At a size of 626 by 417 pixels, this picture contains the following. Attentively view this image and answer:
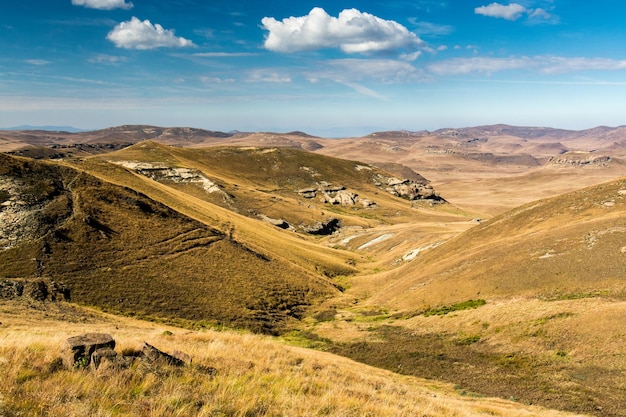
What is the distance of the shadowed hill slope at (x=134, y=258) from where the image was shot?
42969 mm

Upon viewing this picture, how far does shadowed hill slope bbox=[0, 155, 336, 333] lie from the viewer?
43.0m

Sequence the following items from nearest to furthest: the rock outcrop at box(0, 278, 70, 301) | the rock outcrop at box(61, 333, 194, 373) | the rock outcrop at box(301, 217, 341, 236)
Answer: the rock outcrop at box(61, 333, 194, 373)
the rock outcrop at box(0, 278, 70, 301)
the rock outcrop at box(301, 217, 341, 236)

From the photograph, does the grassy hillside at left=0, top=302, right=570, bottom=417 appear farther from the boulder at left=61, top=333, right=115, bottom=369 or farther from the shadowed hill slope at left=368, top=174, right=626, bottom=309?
the shadowed hill slope at left=368, top=174, right=626, bottom=309

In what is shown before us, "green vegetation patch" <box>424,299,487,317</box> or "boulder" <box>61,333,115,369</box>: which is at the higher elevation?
"boulder" <box>61,333,115,369</box>

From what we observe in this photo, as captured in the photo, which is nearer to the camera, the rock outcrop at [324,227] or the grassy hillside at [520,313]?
the grassy hillside at [520,313]

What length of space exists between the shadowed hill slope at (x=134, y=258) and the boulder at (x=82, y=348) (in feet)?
104

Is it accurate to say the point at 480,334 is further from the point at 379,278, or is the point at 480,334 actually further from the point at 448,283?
the point at 379,278

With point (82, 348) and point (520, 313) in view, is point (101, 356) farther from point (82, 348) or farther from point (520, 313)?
point (520, 313)

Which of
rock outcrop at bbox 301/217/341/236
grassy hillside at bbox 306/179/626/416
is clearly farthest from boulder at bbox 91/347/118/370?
rock outcrop at bbox 301/217/341/236

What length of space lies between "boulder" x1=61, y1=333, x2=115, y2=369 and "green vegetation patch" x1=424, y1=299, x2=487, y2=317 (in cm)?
3599

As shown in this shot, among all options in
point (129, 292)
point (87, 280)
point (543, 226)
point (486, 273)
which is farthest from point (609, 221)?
point (87, 280)

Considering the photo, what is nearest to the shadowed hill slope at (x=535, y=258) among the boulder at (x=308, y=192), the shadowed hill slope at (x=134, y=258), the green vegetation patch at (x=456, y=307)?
the green vegetation patch at (x=456, y=307)

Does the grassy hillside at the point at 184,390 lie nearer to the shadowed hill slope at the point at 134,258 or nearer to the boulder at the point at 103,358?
the boulder at the point at 103,358

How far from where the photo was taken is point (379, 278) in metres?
67.2
